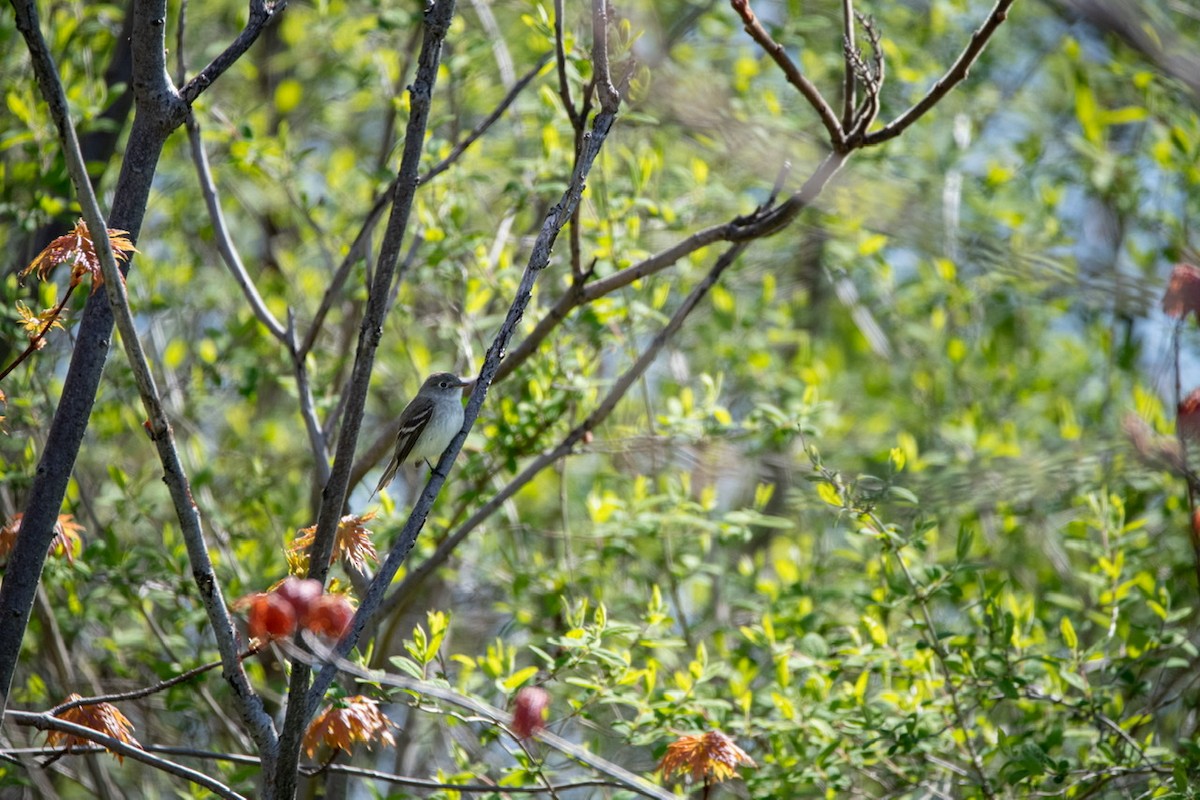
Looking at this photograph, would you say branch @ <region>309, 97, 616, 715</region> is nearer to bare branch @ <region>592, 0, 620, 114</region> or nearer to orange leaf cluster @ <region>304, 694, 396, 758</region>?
bare branch @ <region>592, 0, 620, 114</region>

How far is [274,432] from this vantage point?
649 cm

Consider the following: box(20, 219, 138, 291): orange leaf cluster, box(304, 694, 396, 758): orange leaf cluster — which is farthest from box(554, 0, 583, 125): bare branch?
box(304, 694, 396, 758): orange leaf cluster

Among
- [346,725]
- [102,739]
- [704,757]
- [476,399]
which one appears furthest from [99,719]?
[704,757]

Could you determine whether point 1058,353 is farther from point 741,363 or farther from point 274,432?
point 274,432

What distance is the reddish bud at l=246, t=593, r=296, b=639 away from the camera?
7.54 ft

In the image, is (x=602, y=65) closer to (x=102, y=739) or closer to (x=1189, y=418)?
(x=1189, y=418)

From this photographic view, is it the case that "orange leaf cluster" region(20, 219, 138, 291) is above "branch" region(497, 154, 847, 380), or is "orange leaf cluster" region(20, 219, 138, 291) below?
above

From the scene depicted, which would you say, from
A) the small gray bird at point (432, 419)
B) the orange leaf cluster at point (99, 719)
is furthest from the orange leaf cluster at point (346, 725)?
the small gray bird at point (432, 419)

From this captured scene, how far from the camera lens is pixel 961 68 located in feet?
9.89

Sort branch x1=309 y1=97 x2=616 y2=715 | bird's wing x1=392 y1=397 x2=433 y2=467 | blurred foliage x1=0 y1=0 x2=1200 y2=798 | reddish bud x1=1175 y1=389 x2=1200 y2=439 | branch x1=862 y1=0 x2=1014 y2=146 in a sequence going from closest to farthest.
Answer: branch x1=309 y1=97 x2=616 y2=715, branch x1=862 y1=0 x2=1014 y2=146, reddish bud x1=1175 y1=389 x2=1200 y2=439, blurred foliage x1=0 y1=0 x2=1200 y2=798, bird's wing x1=392 y1=397 x2=433 y2=467

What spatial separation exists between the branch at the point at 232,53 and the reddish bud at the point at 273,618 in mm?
1194

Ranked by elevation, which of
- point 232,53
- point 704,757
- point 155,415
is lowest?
point 704,757

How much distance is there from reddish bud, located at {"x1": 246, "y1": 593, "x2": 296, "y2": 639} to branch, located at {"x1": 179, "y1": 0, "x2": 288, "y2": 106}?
119 centimetres

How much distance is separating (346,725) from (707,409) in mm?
2127
